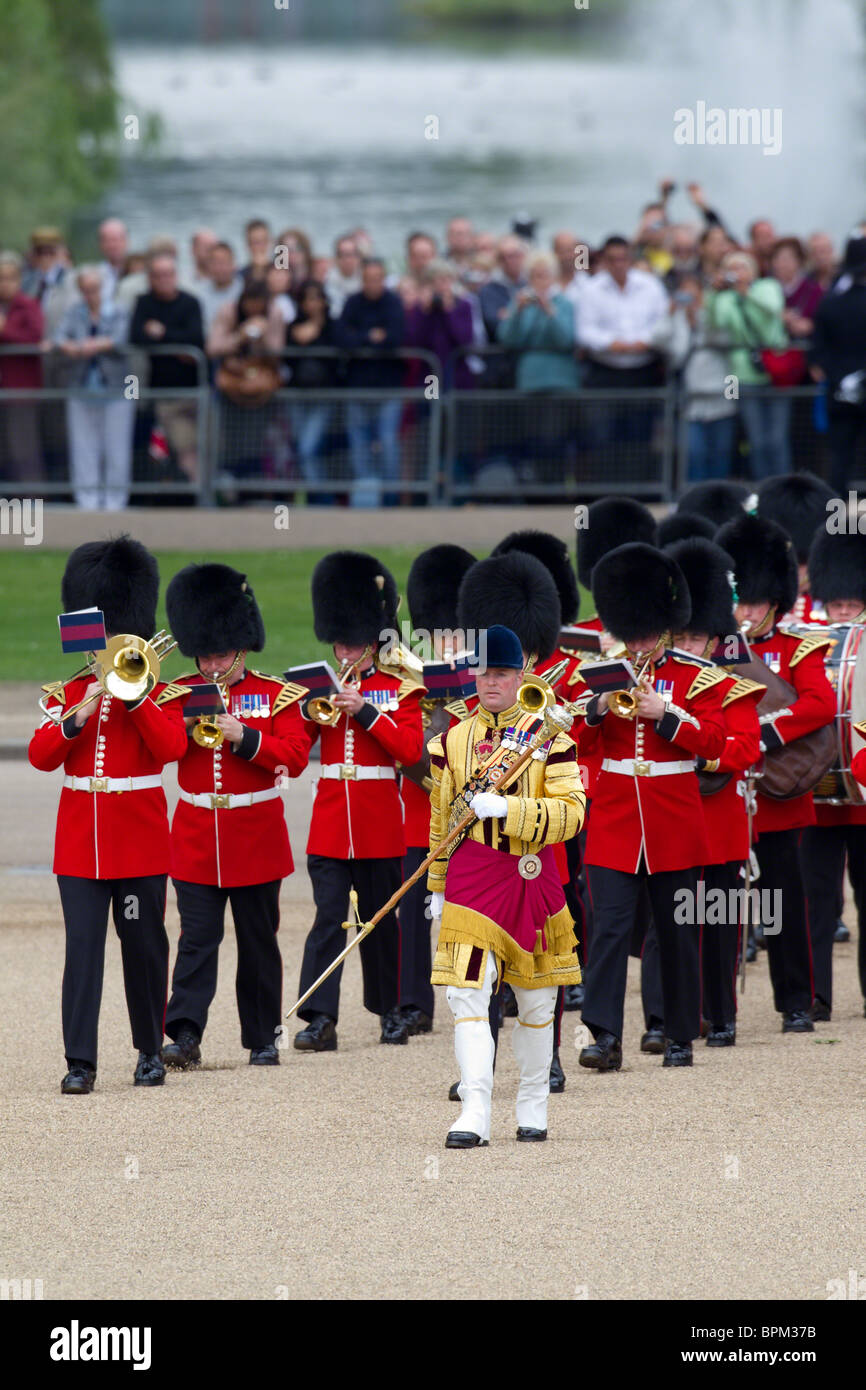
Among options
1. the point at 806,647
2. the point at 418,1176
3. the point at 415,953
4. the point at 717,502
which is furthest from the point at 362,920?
the point at 717,502

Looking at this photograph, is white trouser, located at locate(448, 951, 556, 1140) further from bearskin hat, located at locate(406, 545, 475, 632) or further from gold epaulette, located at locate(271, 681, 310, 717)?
bearskin hat, located at locate(406, 545, 475, 632)

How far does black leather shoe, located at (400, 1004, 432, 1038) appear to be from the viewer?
8.53 metres

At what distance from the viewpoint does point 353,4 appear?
129 ft

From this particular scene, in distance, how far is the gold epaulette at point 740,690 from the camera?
793cm

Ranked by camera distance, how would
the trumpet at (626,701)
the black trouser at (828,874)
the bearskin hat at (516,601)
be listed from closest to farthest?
the bearskin hat at (516,601) < the trumpet at (626,701) < the black trouser at (828,874)

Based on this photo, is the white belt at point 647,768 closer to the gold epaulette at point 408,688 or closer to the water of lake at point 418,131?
the gold epaulette at point 408,688

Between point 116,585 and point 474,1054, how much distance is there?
1940 mm

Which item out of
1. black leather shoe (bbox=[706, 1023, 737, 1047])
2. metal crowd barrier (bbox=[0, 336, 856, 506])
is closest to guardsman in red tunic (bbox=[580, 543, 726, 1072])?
black leather shoe (bbox=[706, 1023, 737, 1047])

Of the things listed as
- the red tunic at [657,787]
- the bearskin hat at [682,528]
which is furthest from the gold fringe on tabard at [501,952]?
the bearskin hat at [682,528]

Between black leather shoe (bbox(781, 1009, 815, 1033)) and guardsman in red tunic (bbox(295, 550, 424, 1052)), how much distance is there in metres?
1.27

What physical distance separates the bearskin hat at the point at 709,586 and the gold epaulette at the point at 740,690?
39cm

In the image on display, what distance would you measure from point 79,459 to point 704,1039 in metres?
9.84

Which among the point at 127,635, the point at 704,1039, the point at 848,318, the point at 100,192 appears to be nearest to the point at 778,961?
the point at 704,1039

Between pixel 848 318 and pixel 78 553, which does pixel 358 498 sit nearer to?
pixel 848 318
